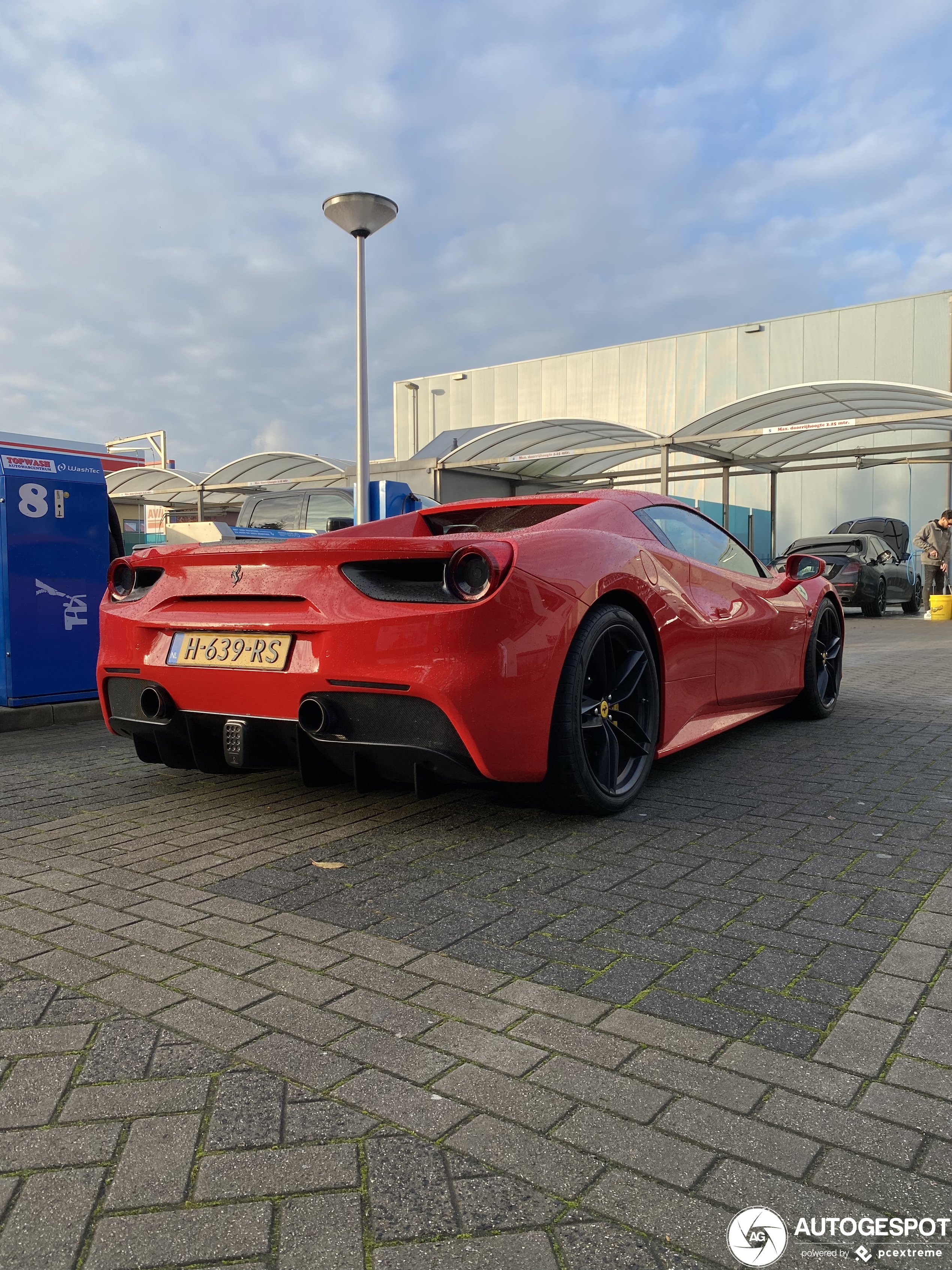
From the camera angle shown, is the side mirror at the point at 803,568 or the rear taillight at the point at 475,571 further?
the side mirror at the point at 803,568

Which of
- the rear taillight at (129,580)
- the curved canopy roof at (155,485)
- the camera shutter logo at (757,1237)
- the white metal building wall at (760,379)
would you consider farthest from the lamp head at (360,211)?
the curved canopy roof at (155,485)

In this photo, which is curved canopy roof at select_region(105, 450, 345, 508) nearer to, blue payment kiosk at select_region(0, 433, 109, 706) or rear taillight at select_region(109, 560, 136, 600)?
blue payment kiosk at select_region(0, 433, 109, 706)

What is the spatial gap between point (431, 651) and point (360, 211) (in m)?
8.07

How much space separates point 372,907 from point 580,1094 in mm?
1102

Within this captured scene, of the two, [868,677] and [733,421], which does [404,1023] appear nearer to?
[868,677]

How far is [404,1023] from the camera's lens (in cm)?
210

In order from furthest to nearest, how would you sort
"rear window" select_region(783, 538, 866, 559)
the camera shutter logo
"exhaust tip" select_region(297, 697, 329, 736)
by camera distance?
"rear window" select_region(783, 538, 866, 559)
"exhaust tip" select_region(297, 697, 329, 736)
the camera shutter logo

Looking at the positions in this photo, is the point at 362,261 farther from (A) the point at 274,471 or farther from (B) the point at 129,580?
(A) the point at 274,471

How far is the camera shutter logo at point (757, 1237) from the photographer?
141 cm

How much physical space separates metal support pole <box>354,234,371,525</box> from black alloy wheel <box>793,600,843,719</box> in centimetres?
543

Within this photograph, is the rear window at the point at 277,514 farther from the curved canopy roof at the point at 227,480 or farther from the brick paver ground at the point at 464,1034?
the brick paver ground at the point at 464,1034

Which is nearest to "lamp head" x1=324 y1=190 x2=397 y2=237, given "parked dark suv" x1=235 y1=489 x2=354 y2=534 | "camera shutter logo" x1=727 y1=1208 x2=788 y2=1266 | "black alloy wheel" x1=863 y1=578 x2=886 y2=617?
"parked dark suv" x1=235 y1=489 x2=354 y2=534

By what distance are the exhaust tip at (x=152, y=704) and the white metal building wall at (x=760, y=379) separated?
66.0 ft

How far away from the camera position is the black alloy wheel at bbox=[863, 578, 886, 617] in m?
17.8
